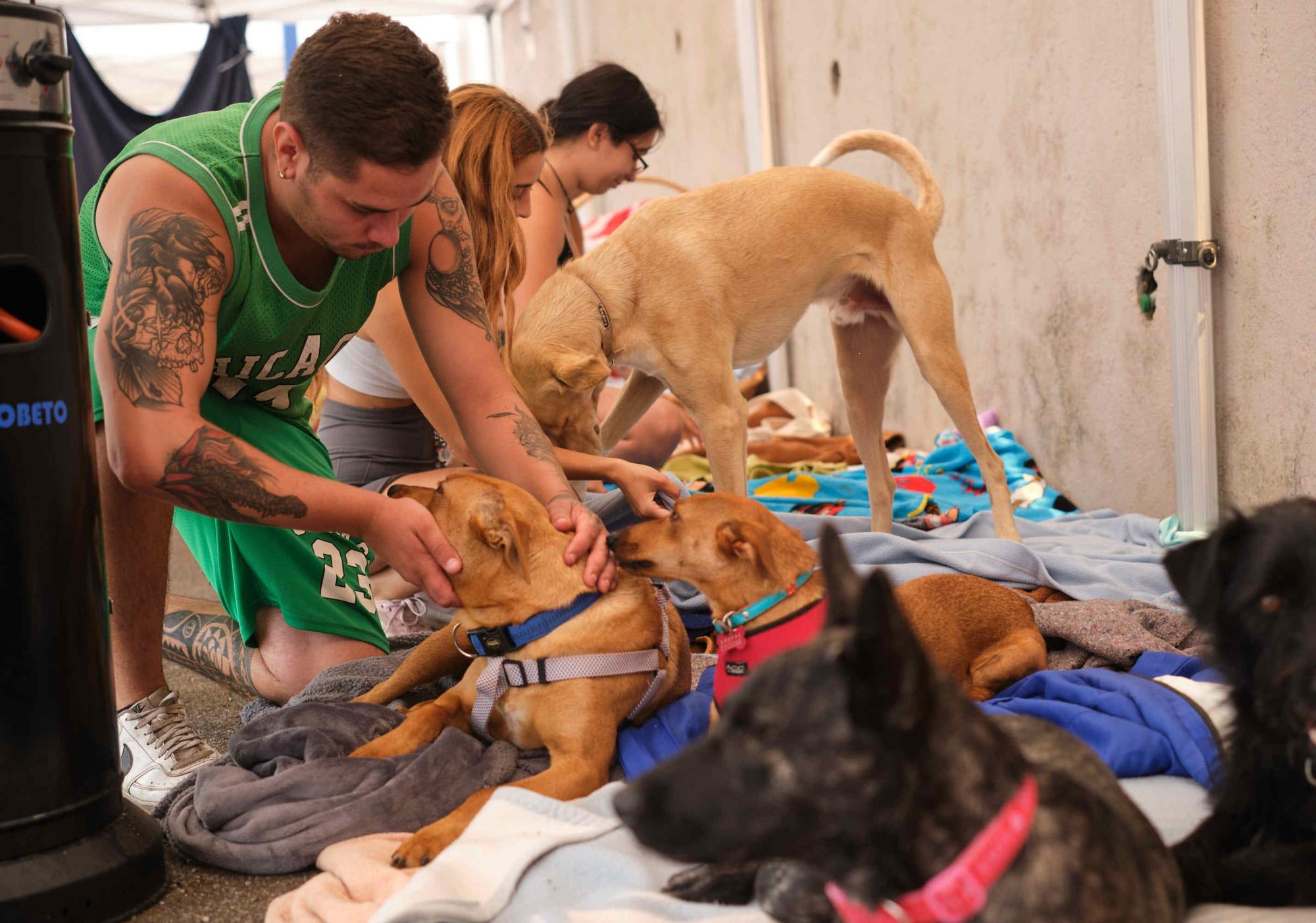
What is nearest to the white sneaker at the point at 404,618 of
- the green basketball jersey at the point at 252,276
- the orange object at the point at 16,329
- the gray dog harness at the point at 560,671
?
the green basketball jersey at the point at 252,276

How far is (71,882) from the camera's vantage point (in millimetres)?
1832

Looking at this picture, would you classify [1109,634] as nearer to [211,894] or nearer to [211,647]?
[211,894]

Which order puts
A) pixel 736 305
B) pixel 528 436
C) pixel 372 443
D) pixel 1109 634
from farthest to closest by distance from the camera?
pixel 736 305 < pixel 372 443 < pixel 528 436 < pixel 1109 634

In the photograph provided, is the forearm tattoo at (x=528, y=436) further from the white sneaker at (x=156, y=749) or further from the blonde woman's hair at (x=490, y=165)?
the white sneaker at (x=156, y=749)

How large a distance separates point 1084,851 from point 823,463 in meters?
4.71

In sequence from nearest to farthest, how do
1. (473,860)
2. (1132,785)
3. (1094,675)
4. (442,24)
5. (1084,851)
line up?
(1084,851), (473,860), (1132,785), (1094,675), (442,24)

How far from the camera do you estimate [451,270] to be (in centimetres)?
291

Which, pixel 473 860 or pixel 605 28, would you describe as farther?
pixel 605 28

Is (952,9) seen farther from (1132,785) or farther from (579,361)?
(1132,785)

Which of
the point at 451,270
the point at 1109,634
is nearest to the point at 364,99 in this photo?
the point at 451,270

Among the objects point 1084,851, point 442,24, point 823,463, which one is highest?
point 442,24

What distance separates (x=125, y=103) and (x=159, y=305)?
11865mm

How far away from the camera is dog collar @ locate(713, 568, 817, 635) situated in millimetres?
2367

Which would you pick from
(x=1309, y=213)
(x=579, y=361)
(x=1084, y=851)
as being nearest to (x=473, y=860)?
(x=1084, y=851)
